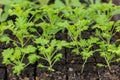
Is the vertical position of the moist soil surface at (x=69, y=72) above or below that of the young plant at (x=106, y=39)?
below

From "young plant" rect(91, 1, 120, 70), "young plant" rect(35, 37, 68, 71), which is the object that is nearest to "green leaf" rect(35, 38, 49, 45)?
"young plant" rect(35, 37, 68, 71)

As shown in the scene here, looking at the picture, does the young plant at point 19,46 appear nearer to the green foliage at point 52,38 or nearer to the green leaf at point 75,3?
the green foliage at point 52,38

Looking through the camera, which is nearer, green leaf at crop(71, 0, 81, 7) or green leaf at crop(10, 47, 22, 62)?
green leaf at crop(10, 47, 22, 62)

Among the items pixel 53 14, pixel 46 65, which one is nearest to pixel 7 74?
pixel 46 65

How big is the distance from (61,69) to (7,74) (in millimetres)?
337

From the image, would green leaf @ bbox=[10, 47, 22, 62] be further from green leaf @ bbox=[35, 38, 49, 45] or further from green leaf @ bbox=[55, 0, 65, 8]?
green leaf @ bbox=[55, 0, 65, 8]

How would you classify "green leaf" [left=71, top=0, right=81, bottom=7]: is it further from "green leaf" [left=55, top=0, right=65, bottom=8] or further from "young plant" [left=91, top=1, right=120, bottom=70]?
"young plant" [left=91, top=1, right=120, bottom=70]

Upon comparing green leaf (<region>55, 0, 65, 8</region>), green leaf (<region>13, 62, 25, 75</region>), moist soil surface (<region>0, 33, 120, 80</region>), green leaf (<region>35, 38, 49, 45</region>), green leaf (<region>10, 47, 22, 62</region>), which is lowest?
moist soil surface (<region>0, 33, 120, 80</region>)

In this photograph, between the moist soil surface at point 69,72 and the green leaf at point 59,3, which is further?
the green leaf at point 59,3

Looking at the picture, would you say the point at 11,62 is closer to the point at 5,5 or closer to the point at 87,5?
the point at 5,5

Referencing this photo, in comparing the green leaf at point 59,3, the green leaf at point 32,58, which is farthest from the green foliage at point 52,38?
the green leaf at point 59,3

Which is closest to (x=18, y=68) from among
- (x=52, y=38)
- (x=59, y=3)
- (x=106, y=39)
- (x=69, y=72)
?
(x=69, y=72)

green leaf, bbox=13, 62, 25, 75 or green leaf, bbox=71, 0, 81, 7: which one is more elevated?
green leaf, bbox=71, 0, 81, 7

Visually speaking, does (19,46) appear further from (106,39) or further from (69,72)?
(106,39)
